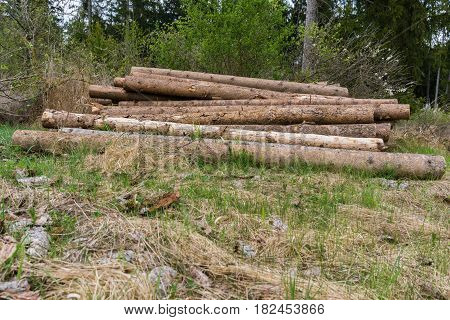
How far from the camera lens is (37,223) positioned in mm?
2666

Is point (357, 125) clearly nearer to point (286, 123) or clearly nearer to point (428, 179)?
point (286, 123)

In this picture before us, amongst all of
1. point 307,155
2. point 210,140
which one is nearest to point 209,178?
point 210,140

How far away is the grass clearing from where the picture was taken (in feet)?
6.76

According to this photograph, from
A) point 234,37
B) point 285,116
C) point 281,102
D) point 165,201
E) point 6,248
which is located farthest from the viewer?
point 234,37

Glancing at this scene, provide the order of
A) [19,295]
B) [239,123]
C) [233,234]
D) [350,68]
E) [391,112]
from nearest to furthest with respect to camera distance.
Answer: [19,295], [233,234], [239,123], [391,112], [350,68]

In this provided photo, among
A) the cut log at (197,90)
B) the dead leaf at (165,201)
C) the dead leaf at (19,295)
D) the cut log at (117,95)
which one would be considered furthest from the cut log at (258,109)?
the dead leaf at (19,295)

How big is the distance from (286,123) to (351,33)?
9559mm

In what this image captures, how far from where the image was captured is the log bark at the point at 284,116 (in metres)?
6.51

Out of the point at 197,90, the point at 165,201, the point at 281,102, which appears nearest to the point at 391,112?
the point at 281,102

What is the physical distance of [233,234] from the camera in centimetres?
278

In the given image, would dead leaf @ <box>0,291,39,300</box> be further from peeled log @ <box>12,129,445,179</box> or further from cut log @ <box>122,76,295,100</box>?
cut log @ <box>122,76,295,100</box>

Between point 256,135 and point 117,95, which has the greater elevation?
point 117,95

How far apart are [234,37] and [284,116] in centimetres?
475

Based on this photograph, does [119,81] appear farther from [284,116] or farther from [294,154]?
[294,154]
